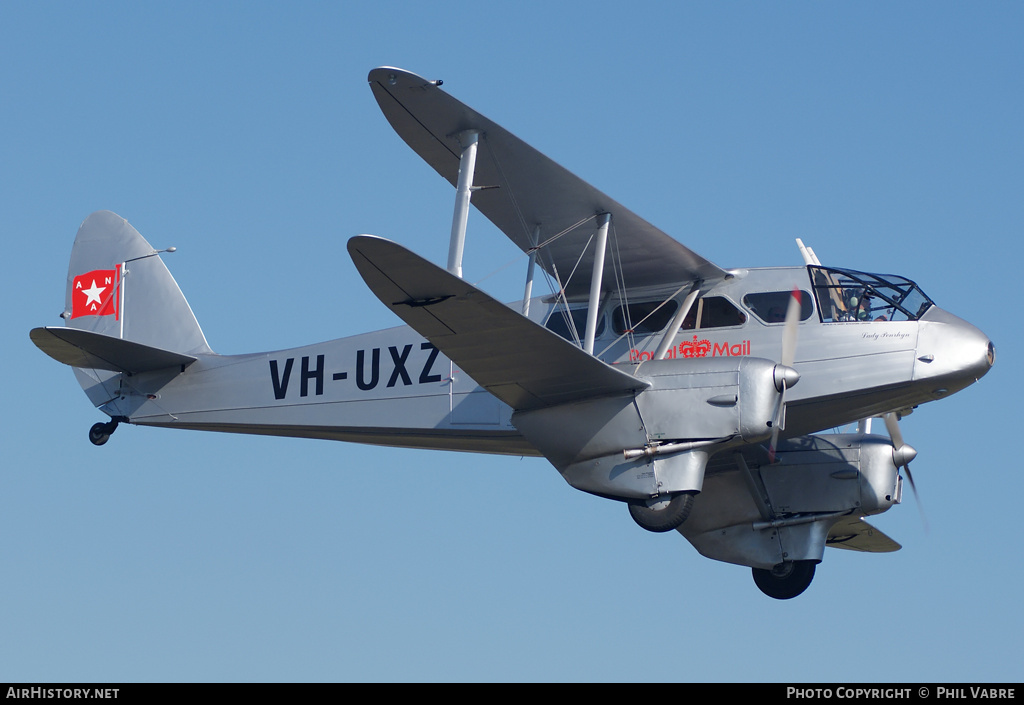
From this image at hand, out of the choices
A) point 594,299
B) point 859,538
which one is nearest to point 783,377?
point 594,299

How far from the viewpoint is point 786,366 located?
1406 centimetres

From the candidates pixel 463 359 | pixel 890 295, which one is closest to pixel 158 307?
pixel 463 359

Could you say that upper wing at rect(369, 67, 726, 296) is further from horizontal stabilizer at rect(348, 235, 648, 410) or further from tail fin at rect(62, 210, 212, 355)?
tail fin at rect(62, 210, 212, 355)

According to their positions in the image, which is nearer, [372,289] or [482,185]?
[372,289]

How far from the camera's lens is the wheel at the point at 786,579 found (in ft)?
54.3

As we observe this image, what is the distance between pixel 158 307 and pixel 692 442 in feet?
31.0

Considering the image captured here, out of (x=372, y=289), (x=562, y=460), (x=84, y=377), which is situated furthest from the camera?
(x=84, y=377)

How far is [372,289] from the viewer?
39.1 feet

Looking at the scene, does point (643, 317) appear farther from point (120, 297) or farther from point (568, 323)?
point (120, 297)

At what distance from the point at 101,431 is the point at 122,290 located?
277 centimetres

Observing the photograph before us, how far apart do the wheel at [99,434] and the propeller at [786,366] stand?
361 inches

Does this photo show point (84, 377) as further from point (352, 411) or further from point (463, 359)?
point (463, 359)

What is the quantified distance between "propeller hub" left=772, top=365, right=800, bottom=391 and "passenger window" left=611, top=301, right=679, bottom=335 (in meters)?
2.10
